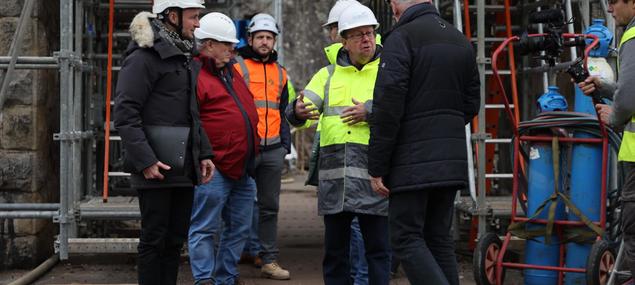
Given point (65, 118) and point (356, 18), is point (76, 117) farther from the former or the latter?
point (356, 18)

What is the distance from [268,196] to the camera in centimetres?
798

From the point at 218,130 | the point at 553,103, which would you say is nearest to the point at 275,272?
the point at 218,130

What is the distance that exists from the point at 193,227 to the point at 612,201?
104 inches

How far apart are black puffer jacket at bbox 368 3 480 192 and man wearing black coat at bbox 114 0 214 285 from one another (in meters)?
0.98

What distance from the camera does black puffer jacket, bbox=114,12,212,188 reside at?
18.4 feet

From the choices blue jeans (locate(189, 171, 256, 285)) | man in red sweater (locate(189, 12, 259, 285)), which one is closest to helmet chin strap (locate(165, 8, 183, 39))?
man in red sweater (locate(189, 12, 259, 285))

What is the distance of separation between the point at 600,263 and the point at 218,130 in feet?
7.82

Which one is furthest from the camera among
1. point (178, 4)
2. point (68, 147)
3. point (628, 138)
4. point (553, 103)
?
point (68, 147)

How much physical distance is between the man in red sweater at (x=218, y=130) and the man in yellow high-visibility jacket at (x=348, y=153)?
589 mm

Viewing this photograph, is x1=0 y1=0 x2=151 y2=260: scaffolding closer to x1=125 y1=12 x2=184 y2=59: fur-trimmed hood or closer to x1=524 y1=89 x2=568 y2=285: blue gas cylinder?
x1=125 y1=12 x2=184 y2=59: fur-trimmed hood

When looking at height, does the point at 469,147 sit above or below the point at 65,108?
below

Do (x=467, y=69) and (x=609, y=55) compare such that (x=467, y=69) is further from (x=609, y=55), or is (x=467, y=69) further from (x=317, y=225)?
(x=317, y=225)

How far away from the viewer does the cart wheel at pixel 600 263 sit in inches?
265

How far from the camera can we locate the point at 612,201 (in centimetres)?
728
